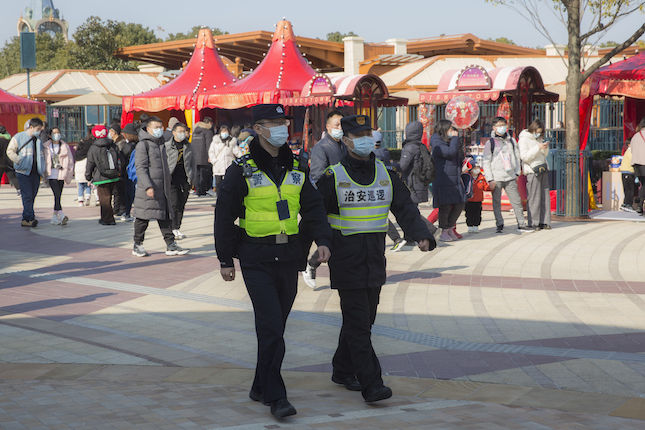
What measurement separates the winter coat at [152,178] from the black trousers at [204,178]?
33.1 ft

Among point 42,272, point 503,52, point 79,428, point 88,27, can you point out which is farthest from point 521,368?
point 88,27

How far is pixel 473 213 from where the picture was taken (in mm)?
13719

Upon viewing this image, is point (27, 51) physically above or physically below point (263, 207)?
above

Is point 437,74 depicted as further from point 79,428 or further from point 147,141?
point 79,428

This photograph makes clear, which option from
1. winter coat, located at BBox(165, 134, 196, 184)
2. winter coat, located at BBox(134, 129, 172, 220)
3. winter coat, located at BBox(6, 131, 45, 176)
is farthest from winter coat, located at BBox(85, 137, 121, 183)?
winter coat, located at BBox(134, 129, 172, 220)

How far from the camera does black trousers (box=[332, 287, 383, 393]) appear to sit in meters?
5.15

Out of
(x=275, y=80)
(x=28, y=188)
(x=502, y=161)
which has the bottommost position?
(x=28, y=188)

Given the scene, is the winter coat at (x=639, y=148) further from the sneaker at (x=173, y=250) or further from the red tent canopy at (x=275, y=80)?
the red tent canopy at (x=275, y=80)

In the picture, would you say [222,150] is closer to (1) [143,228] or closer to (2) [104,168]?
(2) [104,168]

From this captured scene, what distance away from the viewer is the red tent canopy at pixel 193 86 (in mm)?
25719

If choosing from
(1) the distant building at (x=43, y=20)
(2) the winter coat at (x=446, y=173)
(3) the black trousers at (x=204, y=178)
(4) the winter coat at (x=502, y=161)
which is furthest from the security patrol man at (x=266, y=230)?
(1) the distant building at (x=43, y=20)

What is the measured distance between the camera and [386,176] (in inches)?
217

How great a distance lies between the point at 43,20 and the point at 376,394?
167 metres

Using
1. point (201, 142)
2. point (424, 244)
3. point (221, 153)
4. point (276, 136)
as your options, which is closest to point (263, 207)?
point (276, 136)
